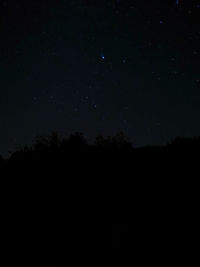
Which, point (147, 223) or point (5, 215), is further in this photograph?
point (5, 215)

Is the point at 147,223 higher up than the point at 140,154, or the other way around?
the point at 140,154

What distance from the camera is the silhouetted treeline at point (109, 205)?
616cm

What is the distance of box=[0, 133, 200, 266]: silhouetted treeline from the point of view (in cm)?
616

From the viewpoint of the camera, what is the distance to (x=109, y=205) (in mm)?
7168

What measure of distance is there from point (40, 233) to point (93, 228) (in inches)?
61.8

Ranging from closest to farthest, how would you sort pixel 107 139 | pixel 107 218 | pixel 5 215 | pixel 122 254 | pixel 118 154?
pixel 122 254 < pixel 107 218 < pixel 5 215 < pixel 118 154 < pixel 107 139

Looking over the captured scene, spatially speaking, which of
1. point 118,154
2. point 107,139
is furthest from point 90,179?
point 107,139

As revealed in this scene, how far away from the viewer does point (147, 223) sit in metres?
6.46

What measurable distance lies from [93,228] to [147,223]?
59.8 inches

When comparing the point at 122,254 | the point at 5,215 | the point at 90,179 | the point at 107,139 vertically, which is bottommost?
the point at 122,254

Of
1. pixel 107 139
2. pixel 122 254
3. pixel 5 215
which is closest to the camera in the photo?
pixel 122 254

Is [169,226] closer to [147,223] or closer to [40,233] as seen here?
[147,223]

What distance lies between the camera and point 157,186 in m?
7.04

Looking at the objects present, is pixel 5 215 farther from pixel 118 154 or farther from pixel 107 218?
pixel 118 154
